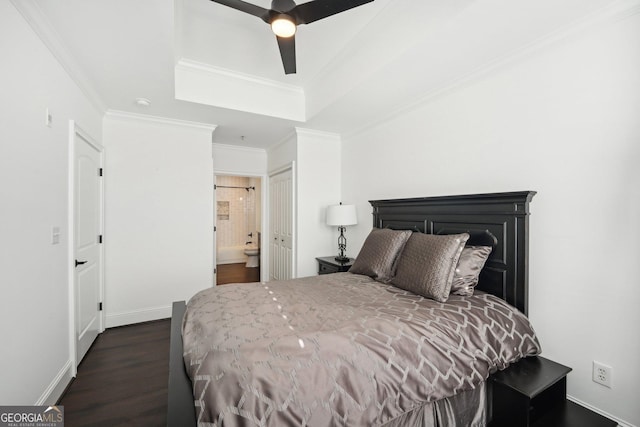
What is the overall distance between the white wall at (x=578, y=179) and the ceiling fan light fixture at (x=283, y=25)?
1.59m

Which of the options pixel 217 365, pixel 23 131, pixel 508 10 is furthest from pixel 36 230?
pixel 508 10

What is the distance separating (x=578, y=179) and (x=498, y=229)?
55 centimetres

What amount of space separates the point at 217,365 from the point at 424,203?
2243 millimetres

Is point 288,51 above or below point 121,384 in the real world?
above

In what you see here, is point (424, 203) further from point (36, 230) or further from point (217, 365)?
point (36, 230)

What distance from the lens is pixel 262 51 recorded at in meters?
2.78

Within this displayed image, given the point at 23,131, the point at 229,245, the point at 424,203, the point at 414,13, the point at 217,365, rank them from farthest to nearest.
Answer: the point at 229,245 → the point at 424,203 → the point at 414,13 → the point at 23,131 → the point at 217,365

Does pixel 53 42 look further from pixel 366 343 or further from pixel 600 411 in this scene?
pixel 600 411

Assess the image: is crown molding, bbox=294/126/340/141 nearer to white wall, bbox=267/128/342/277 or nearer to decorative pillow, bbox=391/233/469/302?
white wall, bbox=267/128/342/277

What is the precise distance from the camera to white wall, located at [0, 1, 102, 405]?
4.95ft

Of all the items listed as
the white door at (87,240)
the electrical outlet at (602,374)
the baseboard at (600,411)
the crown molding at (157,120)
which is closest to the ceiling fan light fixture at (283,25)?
the white door at (87,240)

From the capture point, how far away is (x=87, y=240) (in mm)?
2846

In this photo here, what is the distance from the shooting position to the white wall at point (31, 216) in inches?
59.4

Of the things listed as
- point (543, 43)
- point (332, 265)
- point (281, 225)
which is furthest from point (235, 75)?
point (543, 43)
